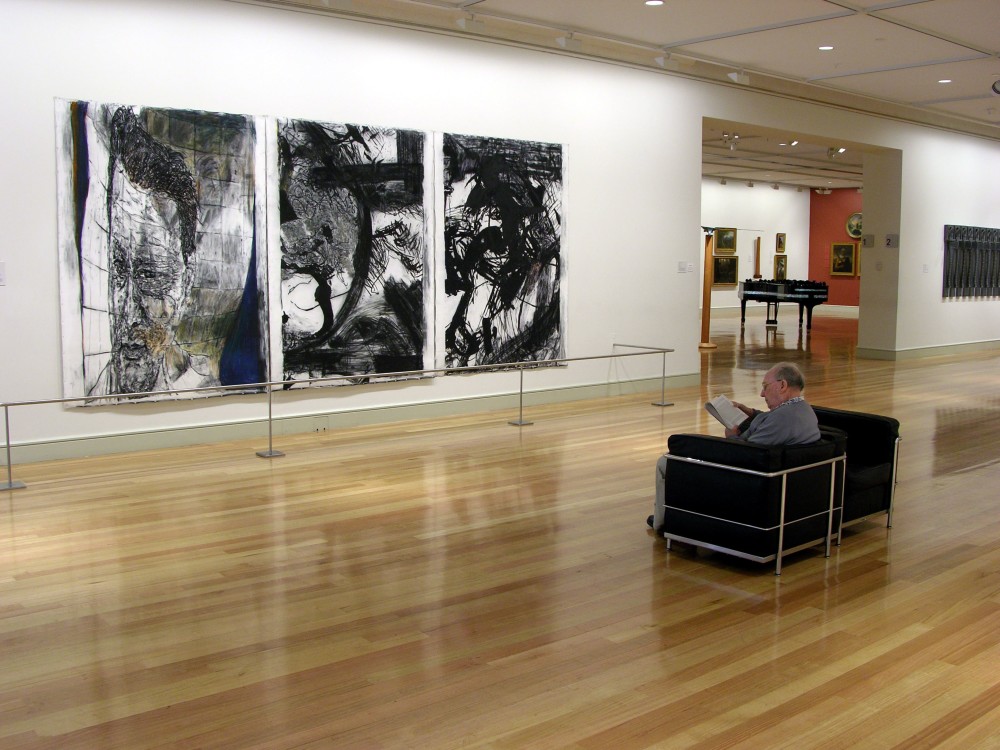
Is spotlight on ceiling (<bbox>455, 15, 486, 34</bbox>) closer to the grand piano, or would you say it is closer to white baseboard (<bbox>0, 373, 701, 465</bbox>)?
white baseboard (<bbox>0, 373, 701, 465</bbox>)

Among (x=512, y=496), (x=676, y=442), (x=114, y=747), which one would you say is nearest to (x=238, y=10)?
(x=512, y=496)

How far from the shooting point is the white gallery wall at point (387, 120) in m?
9.40

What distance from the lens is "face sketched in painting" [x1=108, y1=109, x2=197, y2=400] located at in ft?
32.2

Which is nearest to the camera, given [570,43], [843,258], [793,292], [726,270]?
[570,43]

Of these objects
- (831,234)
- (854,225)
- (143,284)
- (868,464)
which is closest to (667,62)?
(143,284)

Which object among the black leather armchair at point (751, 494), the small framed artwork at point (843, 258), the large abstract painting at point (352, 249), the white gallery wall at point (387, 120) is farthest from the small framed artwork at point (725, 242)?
the black leather armchair at point (751, 494)

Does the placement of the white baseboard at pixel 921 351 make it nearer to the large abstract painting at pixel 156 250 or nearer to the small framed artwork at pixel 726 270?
the small framed artwork at pixel 726 270

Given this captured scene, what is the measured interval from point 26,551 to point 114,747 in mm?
3254

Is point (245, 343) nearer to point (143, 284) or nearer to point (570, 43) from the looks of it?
point (143, 284)

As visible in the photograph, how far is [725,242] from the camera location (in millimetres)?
34812

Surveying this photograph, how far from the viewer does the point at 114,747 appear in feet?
13.6

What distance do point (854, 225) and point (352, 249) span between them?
2958cm

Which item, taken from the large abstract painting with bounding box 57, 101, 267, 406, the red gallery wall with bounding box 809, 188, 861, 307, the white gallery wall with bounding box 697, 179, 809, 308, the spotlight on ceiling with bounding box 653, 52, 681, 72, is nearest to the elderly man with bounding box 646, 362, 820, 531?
the large abstract painting with bounding box 57, 101, 267, 406

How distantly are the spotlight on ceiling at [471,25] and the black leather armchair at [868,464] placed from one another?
6765 millimetres
